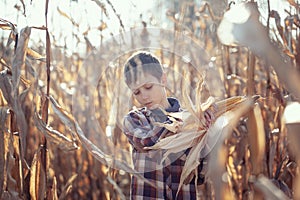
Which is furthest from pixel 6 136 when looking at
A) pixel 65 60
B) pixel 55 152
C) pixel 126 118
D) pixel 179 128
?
pixel 65 60

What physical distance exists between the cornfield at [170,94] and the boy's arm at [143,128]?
6cm

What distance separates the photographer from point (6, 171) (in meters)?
0.88

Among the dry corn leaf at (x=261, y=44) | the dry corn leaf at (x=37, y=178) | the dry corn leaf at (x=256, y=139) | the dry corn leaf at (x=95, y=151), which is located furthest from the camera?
the dry corn leaf at (x=37, y=178)

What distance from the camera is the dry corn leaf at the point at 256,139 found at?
439 mm

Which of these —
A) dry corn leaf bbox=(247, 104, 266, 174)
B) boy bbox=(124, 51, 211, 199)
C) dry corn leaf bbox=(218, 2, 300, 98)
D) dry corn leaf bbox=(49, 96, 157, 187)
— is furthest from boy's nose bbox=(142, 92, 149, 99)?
dry corn leaf bbox=(218, 2, 300, 98)

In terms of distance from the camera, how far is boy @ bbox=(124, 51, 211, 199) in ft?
3.01

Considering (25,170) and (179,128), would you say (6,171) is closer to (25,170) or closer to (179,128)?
(25,170)

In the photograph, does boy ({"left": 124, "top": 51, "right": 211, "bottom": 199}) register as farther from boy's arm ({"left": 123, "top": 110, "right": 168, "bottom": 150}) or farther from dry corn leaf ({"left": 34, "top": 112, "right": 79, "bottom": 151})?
dry corn leaf ({"left": 34, "top": 112, "right": 79, "bottom": 151})

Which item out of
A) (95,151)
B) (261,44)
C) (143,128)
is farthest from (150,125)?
(261,44)

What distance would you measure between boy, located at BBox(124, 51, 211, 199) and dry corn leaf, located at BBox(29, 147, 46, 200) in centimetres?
16

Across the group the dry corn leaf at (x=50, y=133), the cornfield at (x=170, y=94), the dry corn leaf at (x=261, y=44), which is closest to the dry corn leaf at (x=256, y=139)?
the cornfield at (x=170, y=94)

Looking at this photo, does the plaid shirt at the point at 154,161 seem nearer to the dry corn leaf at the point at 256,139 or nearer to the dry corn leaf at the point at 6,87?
the dry corn leaf at the point at 6,87

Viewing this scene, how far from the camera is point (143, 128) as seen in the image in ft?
3.01

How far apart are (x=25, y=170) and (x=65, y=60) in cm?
107
